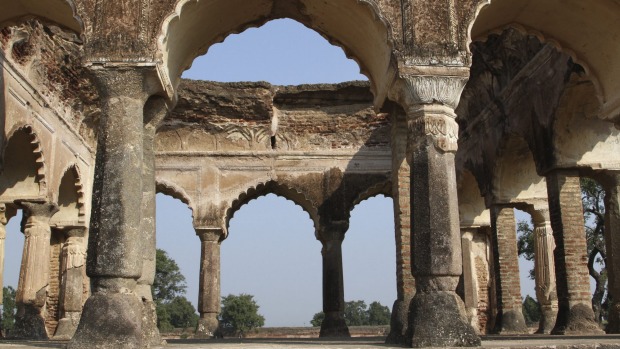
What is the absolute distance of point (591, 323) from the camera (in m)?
10.1

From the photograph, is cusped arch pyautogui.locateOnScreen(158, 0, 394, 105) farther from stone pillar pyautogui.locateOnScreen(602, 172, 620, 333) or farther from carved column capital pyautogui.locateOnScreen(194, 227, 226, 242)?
carved column capital pyautogui.locateOnScreen(194, 227, 226, 242)

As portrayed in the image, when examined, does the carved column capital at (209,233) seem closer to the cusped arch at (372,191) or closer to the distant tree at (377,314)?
the cusped arch at (372,191)

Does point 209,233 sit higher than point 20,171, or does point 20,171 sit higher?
point 20,171

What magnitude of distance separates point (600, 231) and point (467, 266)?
39.7ft

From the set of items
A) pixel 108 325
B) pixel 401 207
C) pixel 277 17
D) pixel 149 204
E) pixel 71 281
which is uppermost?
pixel 277 17

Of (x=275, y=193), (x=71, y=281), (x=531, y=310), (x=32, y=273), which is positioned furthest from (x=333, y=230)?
(x=531, y=310)

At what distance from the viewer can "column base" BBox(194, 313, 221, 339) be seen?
14586 mm

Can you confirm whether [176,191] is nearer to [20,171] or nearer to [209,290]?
[209,290]

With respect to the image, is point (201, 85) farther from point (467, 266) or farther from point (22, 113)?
point (467, 266)

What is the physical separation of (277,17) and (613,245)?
5975 mm

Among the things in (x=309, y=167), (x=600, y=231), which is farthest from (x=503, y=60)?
(x=600, y=231)

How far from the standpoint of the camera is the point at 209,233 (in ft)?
49.6

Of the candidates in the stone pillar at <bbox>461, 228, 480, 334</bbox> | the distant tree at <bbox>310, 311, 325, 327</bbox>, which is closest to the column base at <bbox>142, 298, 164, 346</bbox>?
the stone pillar at <bbox>461, 228, 480, 334</bbox>

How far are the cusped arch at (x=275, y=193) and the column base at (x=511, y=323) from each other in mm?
4592
